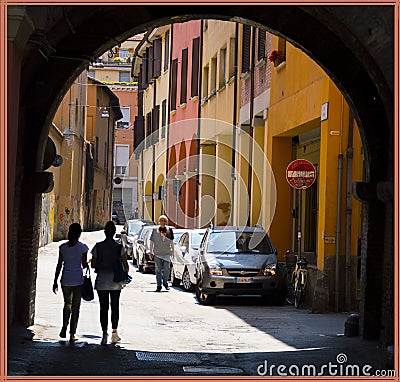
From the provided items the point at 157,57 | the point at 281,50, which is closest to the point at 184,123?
the point at 157,57

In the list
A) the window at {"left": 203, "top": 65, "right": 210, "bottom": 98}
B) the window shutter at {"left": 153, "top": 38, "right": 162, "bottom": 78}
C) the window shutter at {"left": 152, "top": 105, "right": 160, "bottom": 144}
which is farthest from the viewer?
the window shutter at {"left": 152, "top": 105, "right": 160, "bottom": 144}

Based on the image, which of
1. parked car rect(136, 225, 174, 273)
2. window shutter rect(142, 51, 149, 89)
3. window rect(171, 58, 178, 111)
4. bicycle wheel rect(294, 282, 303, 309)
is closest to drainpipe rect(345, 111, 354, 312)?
bicycle wheel rect(294, 282, 303, 309)

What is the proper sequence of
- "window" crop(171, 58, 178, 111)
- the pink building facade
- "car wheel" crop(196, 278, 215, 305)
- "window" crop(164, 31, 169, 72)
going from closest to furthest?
"car wheel" crop(196, 278, 215, 305)
the pink building facade
"window" crop(171, 58, 178, 111)
"window" crop(164, 31, 169, 72)

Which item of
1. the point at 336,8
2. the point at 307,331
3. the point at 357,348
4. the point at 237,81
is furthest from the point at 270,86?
the point at 336,8

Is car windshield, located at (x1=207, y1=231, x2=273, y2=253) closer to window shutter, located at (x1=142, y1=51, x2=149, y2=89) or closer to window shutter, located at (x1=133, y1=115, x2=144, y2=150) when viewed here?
window shutter, located at (x1=142, y1=51, x2=149, y2=89)

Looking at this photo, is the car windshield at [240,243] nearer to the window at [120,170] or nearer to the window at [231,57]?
the window at [231,57]

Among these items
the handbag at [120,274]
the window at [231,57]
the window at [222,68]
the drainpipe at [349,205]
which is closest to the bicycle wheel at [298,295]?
the drainpipe at [349,205]

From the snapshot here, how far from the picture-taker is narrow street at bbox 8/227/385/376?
11102mm

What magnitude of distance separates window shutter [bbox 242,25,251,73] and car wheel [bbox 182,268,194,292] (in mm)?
7139

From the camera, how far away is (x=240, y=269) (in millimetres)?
19656

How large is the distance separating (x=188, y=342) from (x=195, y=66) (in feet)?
82.6

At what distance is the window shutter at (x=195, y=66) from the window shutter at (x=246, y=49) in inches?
372

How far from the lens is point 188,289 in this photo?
23.3 metres

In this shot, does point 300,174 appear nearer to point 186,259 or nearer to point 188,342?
point 186,259
